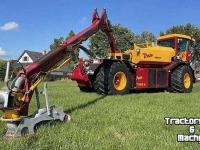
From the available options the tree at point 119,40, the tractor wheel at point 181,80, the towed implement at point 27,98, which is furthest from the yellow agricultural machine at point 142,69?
the tree at point 119,40

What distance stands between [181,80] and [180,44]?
2.03 m

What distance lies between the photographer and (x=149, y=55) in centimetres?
1241

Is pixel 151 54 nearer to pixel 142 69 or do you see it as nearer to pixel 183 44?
pixel 142 69

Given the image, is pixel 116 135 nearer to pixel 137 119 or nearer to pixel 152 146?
pixel 152 146

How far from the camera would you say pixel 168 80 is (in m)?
13.1

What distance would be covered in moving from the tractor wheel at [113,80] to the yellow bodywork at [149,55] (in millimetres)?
1054

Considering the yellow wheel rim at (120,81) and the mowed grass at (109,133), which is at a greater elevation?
the yellow wheel rim at (120,81)

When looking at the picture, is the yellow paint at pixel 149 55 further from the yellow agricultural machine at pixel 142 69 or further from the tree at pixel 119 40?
the tree at pixel 119 40

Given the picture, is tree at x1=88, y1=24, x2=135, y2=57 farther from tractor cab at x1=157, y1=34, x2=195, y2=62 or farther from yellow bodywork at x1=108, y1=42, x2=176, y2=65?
yellow bodywork at x1=108, y1=42, x2=176, y2=65

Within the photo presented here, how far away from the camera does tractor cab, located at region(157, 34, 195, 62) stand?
13742 millimetres

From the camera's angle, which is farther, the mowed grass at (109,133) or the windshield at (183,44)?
the windshield at (183,44)

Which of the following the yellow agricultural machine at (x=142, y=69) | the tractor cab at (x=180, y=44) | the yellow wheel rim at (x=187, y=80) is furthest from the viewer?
the tractor cab at (x=180, y=44)

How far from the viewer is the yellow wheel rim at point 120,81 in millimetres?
10938

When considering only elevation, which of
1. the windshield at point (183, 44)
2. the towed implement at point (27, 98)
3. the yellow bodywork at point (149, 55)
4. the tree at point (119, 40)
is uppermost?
the tree at point (119, 40)
